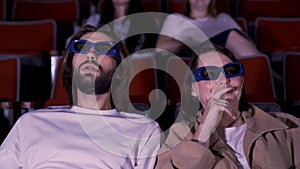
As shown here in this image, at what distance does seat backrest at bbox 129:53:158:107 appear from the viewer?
4.35 feet

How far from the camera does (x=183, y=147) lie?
100 cm

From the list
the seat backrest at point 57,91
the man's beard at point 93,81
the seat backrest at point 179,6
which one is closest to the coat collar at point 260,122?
the man's beard at point 93,81

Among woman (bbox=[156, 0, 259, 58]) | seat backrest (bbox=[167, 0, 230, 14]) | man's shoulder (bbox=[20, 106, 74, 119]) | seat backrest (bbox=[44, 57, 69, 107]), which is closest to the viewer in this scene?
man's shoulder (bbox=[20, 106, 74, 119])

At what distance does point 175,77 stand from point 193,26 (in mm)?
388

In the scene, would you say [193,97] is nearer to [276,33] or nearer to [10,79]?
[10,79]

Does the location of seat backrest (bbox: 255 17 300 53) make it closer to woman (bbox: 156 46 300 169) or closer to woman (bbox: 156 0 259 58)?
woman (bbox: 156 0 259 58)

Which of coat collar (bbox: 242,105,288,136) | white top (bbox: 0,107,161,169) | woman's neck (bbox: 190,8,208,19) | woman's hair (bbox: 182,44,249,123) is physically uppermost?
woman's neck (bbox: 190,8,208,19)

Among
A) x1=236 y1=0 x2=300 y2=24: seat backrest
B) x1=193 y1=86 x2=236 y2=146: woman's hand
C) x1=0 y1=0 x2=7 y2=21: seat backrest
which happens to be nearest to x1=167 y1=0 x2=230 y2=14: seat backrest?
x1=236 y1=0 x2=300 y2=24: seat backrest

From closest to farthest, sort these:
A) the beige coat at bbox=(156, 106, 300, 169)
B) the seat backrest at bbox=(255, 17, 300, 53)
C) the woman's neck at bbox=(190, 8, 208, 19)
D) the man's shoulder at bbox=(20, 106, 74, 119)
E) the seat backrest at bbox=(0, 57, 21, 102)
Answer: the beige coat at bbox=(156, 106, 300, 169)
the man's shoulder at bbox=(20, 106, 74, 119)
the seat backrest at bbox=(0, 57, 21, 102)
the woman's neck at bbox=(190, 8, 208, 19)
the seat backrest at bbox=(255, 17, 300, 53)

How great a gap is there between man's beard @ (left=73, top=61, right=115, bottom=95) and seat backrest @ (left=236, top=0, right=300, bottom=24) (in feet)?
3.95

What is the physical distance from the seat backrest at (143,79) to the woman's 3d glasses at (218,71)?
0.23 m

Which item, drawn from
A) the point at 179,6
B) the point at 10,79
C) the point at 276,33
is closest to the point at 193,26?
the point at 276,33

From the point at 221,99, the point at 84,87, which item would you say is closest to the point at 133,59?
the point at 84,87

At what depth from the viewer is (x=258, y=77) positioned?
1.38m
